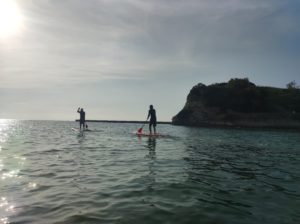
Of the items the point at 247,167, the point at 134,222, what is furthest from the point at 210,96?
the point at 134,222

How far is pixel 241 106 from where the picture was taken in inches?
4966

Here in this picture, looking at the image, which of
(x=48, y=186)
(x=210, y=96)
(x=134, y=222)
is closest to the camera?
(x=134, y=222)

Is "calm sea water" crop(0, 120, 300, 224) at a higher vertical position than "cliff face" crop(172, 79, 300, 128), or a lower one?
lower

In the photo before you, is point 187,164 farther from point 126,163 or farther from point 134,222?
point 134,222

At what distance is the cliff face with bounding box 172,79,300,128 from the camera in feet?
382

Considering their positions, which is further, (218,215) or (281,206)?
(281,206)

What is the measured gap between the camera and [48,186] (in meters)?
10.2

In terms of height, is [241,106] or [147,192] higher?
[241,106]

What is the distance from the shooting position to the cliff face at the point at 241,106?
382 ft

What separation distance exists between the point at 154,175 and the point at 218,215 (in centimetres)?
497

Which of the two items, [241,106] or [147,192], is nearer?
[147,192]

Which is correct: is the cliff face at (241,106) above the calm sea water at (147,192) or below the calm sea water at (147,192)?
above

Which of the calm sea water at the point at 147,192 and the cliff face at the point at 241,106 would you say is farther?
the cliff face at the point at 241,106

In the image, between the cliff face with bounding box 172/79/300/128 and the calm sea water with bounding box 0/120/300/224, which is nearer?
the calm sea water with bounding box 0/120/300/224
